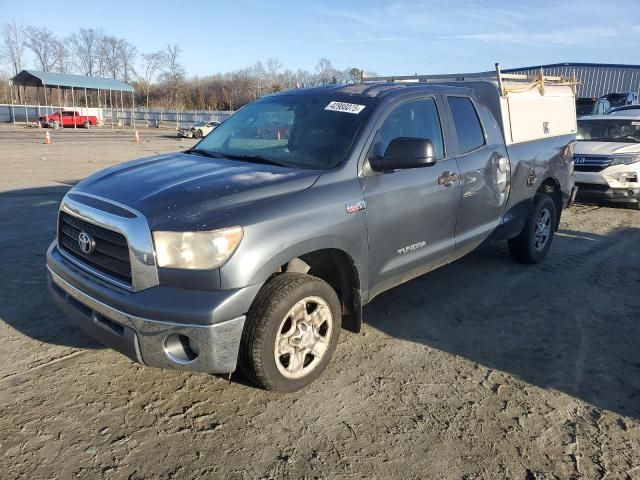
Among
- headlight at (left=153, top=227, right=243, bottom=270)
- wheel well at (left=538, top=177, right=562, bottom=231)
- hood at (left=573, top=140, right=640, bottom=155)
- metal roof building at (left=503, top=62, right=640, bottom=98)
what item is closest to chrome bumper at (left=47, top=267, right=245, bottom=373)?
headlight at (left=153, top=227, right=243, bottom=270)

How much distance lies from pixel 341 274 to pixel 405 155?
91 centimetres

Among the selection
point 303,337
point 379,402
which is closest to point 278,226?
point 303,337

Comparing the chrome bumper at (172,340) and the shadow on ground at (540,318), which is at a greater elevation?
the chrome bumper at (172,340)

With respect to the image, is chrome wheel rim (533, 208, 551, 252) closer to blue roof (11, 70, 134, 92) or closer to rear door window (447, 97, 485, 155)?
rear door window (447, 97, 485, 155)

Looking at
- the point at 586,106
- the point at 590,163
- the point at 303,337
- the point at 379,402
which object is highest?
the point at 586,106

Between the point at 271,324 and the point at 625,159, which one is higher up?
the point at 625,159

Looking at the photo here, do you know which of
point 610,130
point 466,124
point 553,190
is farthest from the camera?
point 610,130

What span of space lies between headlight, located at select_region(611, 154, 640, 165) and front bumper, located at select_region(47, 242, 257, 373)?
8429mm

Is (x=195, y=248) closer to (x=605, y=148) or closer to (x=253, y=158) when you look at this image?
(x=253, y=158)

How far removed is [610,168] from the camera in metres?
9.02

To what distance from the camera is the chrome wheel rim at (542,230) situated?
19.1 feet

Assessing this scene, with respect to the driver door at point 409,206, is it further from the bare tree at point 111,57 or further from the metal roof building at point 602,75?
the bare tree at point 111,57

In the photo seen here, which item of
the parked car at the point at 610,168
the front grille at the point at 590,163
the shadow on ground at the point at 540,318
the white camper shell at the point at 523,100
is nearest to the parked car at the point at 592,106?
the parked car at the point at 610,168

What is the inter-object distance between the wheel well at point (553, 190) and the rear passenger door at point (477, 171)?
1.17m
